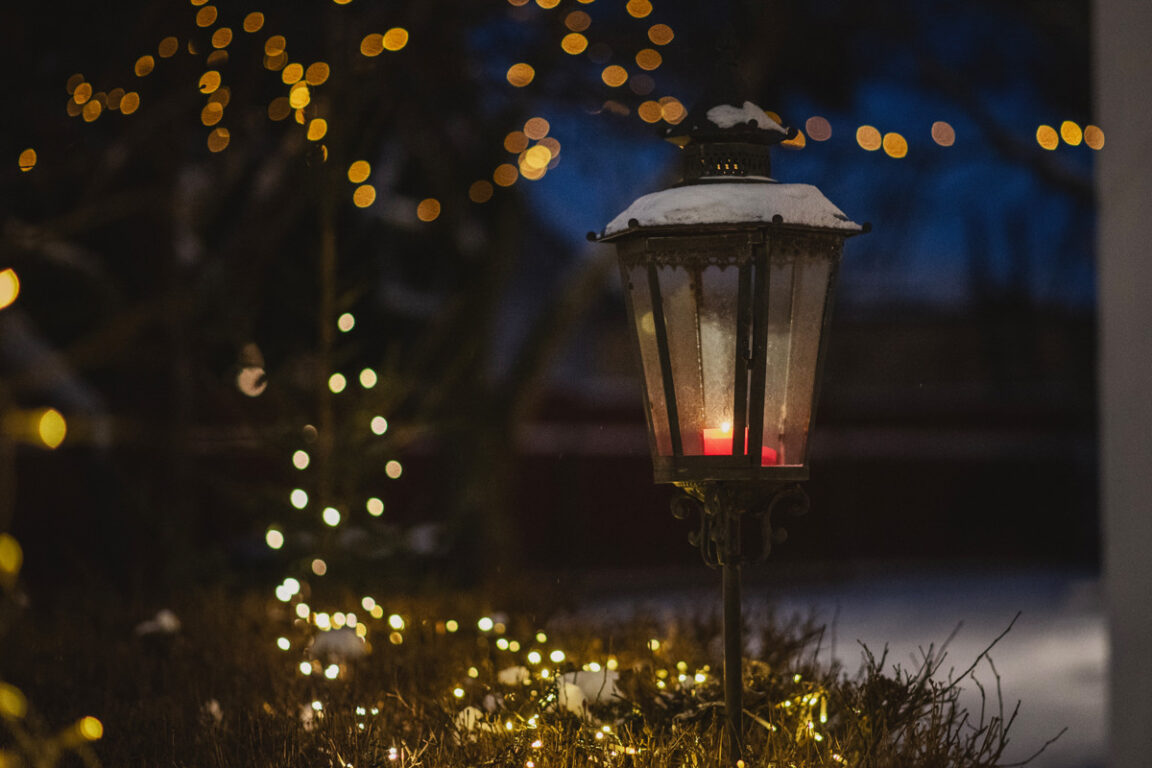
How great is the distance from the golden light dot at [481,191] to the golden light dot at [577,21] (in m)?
1.30

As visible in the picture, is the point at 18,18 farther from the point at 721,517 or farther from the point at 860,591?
the point at 860,591

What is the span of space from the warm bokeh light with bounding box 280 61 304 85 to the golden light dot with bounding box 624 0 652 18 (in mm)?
2528

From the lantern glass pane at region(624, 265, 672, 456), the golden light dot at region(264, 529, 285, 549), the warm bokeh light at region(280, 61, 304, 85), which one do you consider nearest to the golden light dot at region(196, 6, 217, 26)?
the warm bokeh light at region(280, 61, 304, 85)

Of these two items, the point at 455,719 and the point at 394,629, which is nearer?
the point at 455,719

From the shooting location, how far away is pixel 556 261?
639 inches

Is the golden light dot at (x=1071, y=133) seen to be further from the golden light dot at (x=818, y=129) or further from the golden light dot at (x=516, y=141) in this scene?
the golden light dot at (x=516, y=141)

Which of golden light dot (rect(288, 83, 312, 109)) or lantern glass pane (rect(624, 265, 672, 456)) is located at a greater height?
golden light dot (rect(288, 83, 312, 109))

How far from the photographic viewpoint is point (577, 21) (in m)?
7.88

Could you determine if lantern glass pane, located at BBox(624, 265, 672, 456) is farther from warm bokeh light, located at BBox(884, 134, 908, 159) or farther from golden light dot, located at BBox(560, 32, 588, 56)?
golden light dot, located at BBox(560, 32, 588, 56)

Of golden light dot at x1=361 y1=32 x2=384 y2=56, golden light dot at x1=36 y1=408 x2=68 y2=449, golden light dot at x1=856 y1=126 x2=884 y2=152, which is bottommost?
golden light dot at x1=36 y1=408 x2=68 y2=449

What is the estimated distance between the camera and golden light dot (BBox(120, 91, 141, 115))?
5.07 meters

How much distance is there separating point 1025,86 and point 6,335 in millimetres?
7703

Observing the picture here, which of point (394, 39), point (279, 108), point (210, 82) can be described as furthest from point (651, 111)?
point (210, 82)

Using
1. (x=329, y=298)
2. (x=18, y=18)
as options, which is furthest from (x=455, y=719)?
(x=18, y=18)
